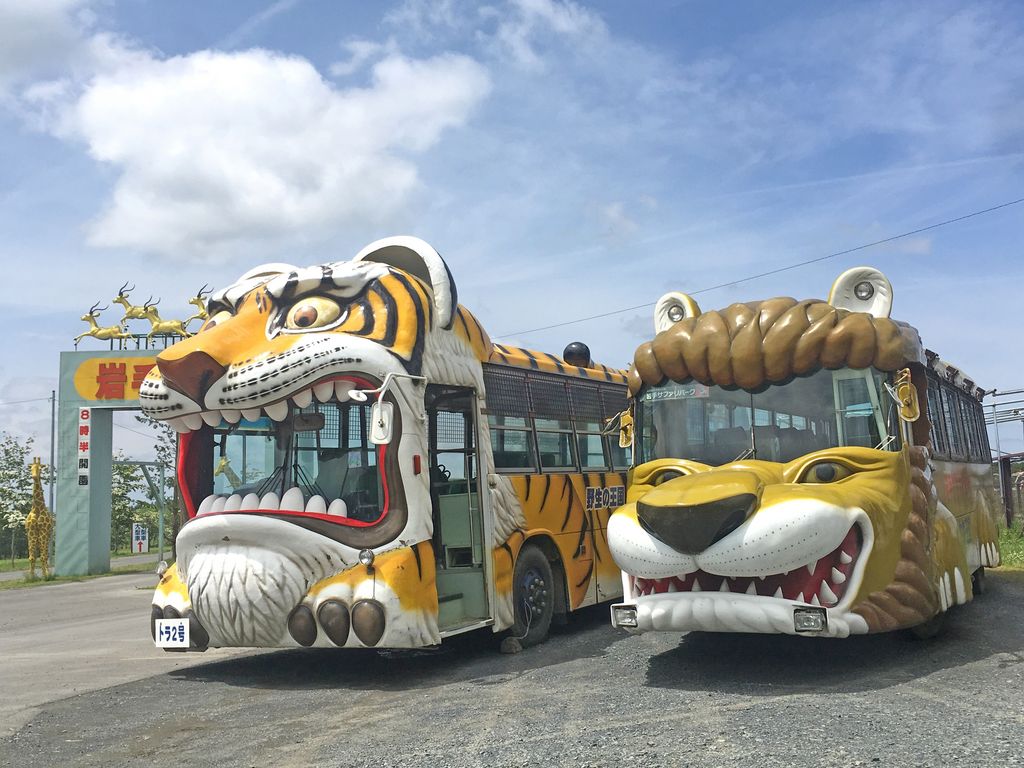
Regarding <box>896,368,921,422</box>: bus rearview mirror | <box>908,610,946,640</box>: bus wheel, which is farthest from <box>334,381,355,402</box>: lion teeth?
<box>908,610,946,640</box>: bus wheel

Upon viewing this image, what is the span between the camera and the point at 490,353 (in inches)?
399

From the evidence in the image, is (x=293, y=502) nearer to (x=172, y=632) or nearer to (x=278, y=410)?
(x=278, y=410)

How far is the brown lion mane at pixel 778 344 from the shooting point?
794cm

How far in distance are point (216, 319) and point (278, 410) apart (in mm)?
1206

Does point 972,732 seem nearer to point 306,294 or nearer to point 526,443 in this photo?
point 526,443

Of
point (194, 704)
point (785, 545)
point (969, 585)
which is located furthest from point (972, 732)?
point (194, 704)

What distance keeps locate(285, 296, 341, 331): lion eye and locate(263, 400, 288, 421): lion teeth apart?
0.65m

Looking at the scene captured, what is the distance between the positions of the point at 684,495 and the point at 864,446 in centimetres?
160

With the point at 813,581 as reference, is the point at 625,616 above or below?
below

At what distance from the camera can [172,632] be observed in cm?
872

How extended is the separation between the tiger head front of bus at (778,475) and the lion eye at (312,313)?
8.87ft

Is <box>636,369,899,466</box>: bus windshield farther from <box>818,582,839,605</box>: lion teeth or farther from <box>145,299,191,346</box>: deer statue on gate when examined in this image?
<box>145,299,191,346</box>: deer statue on gate

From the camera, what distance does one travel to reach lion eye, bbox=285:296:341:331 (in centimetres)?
855

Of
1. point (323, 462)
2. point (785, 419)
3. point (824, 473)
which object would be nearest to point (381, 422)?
point (323, 462)
